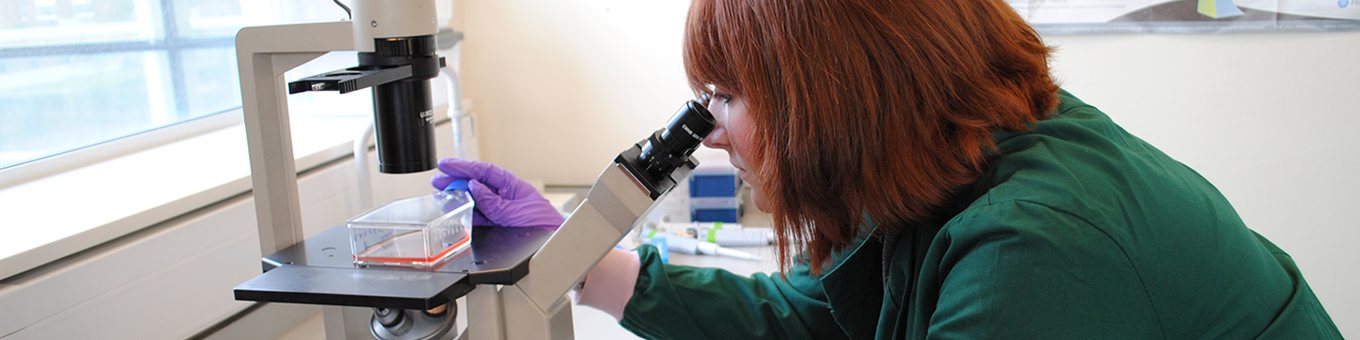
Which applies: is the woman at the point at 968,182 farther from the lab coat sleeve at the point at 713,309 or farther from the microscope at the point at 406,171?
the lab coat sleeve at the point at 713,309

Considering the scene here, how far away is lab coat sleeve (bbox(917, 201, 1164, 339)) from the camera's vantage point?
836 millimetres

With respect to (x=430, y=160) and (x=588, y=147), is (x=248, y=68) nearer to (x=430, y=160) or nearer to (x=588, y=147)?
(x=430, y=160)

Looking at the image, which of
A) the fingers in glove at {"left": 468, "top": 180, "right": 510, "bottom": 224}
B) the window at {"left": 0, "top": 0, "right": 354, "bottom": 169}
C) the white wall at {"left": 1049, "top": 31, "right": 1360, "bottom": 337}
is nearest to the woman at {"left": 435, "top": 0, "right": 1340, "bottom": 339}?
the fingers in glove at {"left": 468, "top": 180, "right": 510, "bottom": 224}

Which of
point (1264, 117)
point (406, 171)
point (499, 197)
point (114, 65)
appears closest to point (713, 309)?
point (499, 197)

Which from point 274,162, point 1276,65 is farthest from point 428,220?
point 1276,65

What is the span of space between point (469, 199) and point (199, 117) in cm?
94

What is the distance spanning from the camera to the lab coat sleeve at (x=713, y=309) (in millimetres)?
1319

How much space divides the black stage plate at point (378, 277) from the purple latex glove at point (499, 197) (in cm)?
11

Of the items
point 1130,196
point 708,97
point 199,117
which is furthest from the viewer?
A: point 199,117

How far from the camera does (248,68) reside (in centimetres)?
115

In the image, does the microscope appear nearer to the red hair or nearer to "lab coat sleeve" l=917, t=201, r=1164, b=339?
the red hair

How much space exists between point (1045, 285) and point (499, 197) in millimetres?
712

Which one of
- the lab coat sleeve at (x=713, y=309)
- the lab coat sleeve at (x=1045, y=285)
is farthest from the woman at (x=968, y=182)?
the lab coat sleeve at (x=713, y=309)

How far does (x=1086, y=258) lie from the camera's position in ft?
2.77
